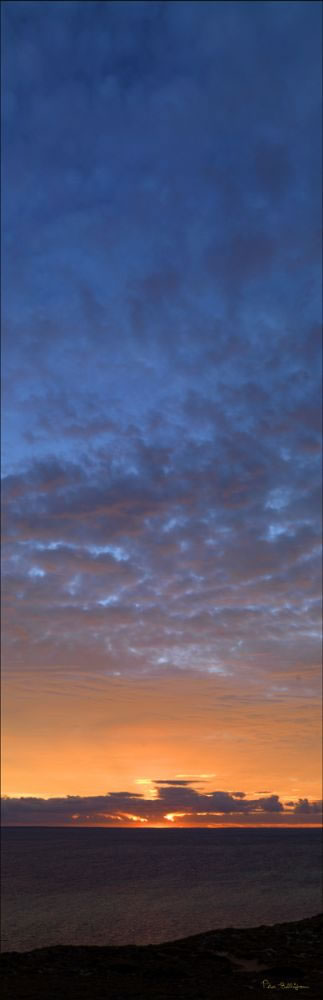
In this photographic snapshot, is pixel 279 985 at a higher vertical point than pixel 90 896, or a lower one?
higher

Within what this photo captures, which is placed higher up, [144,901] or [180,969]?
[180,969]

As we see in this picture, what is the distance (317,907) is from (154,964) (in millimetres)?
34944

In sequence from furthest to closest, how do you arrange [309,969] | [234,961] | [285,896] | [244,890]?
[244,890] → [285,896] → [234,961] → [309,969]

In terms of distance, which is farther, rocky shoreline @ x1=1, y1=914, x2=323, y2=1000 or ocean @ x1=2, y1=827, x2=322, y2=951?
ocean @ x1=2, y1=827, x2=322, y2=951

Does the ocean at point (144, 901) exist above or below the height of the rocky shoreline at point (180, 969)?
below

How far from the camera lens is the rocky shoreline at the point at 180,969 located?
3146 cm

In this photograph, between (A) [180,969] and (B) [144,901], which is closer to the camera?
(A) [180,969]

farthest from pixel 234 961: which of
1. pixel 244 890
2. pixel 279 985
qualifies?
pixel 244 890

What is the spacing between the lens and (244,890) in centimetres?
8062

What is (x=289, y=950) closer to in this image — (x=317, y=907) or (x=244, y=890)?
(x=317, y=907)

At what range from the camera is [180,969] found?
36438 millimetres

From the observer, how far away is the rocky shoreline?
31459mm

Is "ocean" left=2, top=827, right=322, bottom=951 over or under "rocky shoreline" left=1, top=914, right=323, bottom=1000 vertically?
under

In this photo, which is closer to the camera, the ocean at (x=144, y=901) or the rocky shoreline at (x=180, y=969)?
the rocky shoreline at (x=180, y=969)
